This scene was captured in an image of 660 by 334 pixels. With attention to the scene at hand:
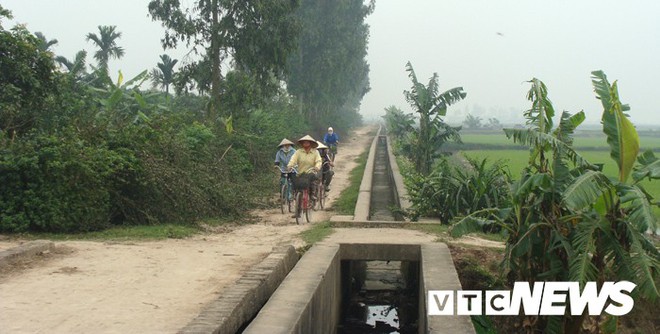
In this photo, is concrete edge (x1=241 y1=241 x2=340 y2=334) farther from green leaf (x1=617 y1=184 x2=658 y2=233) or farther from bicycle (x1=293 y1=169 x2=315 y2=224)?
green leaf (x1=617 y1=184 x2=658 y2=233)

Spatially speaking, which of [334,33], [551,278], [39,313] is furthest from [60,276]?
[334,33]

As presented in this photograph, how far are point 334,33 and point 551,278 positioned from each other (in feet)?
108

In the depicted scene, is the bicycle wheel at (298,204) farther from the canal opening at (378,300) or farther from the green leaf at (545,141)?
the green leaf at (545,141)

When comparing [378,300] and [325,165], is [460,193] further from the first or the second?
[325,165]

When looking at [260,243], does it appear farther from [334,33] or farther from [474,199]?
[334,33]

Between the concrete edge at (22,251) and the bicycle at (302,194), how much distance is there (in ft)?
14.3

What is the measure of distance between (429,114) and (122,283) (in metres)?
12.6

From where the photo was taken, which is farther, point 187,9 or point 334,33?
point 334,33

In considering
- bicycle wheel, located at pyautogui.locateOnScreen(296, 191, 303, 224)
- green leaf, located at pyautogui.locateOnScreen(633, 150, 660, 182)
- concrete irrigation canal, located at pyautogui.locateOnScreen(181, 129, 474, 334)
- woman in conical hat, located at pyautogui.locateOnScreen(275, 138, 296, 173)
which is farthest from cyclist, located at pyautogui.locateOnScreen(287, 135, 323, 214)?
green leaf, located at pyautogui.locateOnScreen(633, 150, 660, 182)

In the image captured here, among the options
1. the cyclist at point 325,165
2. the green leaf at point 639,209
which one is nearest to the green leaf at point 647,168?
the green leaf at point 639,209

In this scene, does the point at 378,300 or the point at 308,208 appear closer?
the point at 378,300

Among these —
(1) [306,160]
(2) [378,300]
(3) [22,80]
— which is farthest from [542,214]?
(3) [22,80]

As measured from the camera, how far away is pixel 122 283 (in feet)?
22.5

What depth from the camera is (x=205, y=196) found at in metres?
12.2
